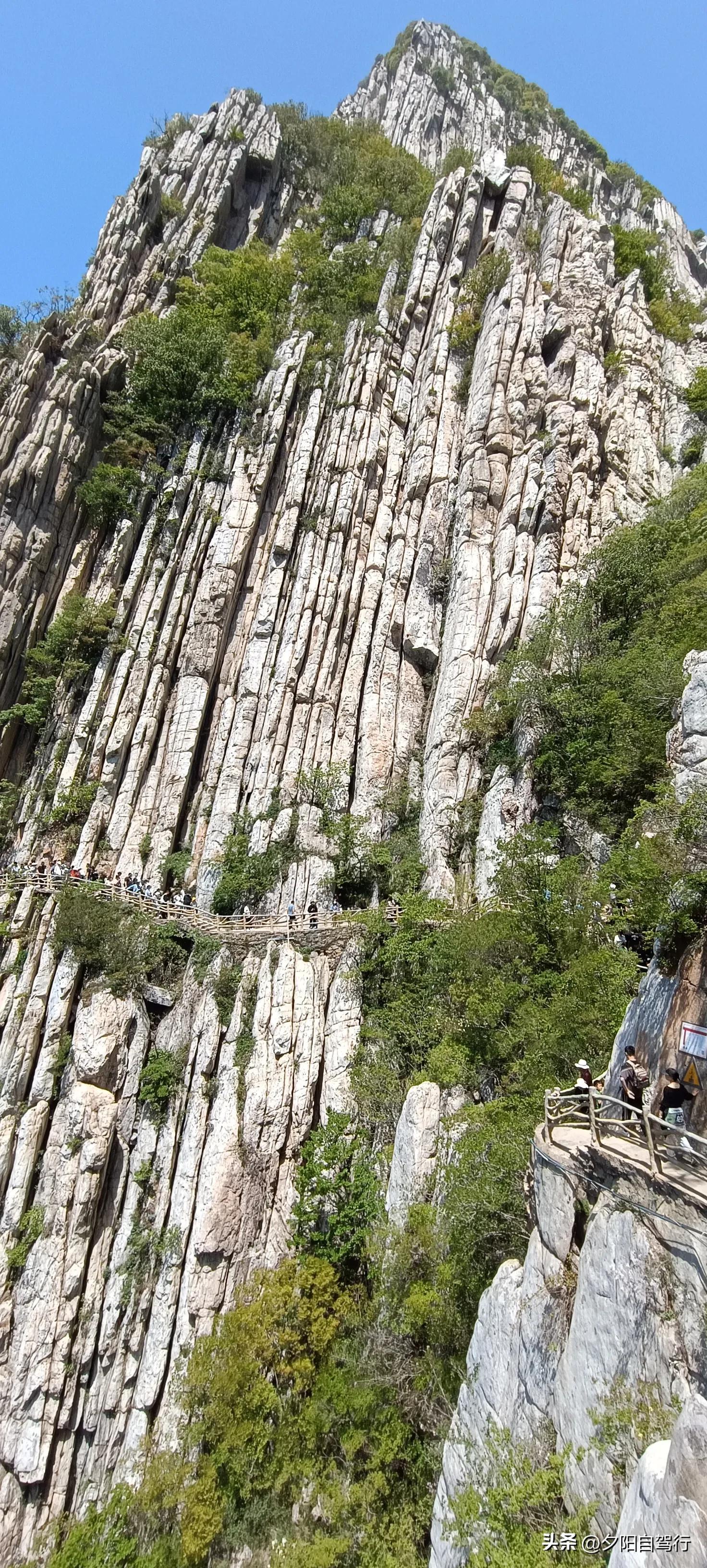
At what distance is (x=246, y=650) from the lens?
83.0 ft

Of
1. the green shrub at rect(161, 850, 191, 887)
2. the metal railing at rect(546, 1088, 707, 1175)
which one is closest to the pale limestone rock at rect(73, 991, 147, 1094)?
the green shrub at rect(161, 850, 191, 887)

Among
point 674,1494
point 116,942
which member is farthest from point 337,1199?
point 674,1494

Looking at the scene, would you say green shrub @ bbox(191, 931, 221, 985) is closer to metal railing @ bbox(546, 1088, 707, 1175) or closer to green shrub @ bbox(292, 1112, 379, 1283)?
green shrub @ bbox(292, 1112, 379, 1283)

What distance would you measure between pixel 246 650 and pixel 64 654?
7083 mm

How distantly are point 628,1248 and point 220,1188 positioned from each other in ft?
34.8

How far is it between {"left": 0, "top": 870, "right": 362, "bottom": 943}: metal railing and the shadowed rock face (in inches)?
30.1

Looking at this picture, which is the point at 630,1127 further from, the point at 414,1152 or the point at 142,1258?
the point at 142,1258

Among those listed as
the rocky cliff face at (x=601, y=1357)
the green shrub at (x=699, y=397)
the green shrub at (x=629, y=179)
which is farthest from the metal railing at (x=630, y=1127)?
the green shrub at (x=629, y=179)

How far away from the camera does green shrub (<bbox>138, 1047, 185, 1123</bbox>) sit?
53.6 ft

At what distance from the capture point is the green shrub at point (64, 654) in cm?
2545

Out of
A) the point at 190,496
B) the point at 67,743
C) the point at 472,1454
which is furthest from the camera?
the point at 190,496

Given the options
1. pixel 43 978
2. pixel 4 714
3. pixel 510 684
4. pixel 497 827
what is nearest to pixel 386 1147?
pixel 497 827

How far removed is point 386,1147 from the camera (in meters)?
14.0

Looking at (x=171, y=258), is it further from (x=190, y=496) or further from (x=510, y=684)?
(x=510, y=684)
